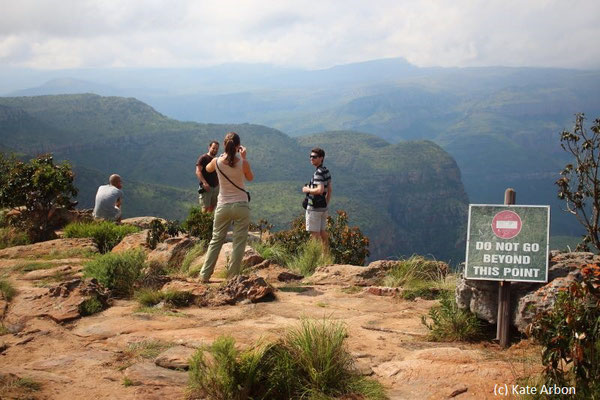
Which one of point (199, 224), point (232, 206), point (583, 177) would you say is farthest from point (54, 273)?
point (583, 177)

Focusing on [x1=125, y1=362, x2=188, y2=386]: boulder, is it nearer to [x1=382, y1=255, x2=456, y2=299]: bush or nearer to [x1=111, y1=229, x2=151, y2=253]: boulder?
[x1=382, y1=255, x2=456, y2=299]: bush

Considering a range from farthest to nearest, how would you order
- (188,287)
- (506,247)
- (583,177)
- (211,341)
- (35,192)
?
(583,177)
(35,192)
(188,287)
(506,247)
(211,341)

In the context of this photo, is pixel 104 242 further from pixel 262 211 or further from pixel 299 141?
pixel 299 141

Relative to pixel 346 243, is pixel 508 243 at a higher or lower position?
higher

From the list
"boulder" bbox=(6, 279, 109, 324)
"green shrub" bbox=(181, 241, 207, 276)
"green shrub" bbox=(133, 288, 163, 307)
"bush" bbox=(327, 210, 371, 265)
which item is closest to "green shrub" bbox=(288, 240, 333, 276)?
"green shrub" bbox=(181, 241, 207, 276)

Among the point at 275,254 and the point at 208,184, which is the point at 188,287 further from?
the point at 208,184

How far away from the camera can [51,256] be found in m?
10.0

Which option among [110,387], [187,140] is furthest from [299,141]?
[110,387]

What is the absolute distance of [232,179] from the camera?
25.5ft

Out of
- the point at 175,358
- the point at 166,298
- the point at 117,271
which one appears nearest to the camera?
the point at 175,358

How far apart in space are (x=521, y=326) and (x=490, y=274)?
523mm

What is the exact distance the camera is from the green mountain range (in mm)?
93438

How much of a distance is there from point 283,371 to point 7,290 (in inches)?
164

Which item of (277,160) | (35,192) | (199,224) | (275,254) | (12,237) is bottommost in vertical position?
(12,237)
